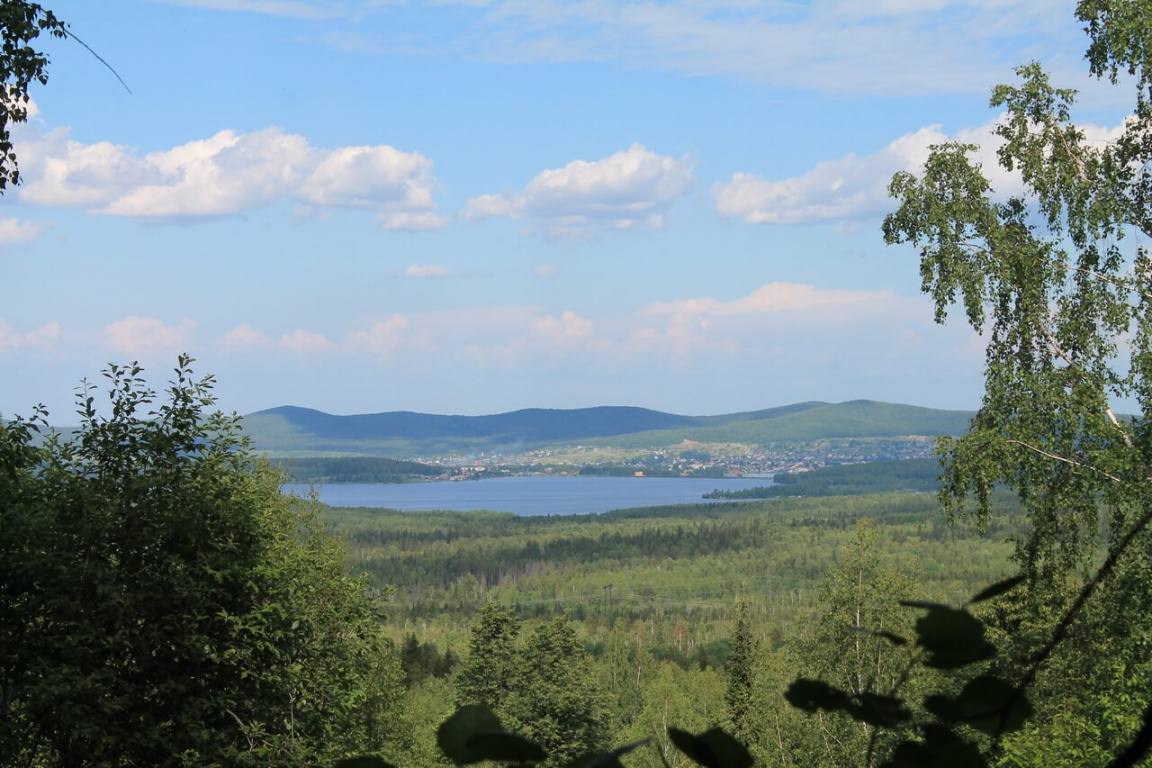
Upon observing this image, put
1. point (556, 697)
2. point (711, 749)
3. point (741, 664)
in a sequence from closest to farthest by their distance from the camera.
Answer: point (711, 749)
point (556, 697)
point (741, 664)

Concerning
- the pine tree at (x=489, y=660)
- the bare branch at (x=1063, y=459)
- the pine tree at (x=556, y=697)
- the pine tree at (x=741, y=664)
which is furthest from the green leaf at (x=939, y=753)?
the pine tree at (x=741, y=664)

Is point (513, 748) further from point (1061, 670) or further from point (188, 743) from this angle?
point (1061, 670)

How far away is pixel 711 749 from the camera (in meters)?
1.56

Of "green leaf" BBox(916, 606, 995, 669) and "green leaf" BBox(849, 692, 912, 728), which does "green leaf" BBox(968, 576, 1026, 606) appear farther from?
"green leaf" BBox(849, 692, 912, 728)

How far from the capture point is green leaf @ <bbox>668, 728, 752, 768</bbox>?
1551mm

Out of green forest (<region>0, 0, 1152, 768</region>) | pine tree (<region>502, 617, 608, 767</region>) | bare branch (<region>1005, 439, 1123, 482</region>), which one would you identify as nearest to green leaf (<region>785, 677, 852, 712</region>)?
green forest (<region>0, 0, 1152, 768</region>)

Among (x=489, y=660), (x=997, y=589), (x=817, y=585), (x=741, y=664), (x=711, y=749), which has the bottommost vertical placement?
(x=741, y=664)

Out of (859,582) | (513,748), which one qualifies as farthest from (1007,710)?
(859,582)

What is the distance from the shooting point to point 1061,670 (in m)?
17.7

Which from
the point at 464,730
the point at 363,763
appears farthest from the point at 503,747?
the point at 363,763

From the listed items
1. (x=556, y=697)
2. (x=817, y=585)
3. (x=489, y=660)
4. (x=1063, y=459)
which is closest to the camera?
(x=1063, y=459)

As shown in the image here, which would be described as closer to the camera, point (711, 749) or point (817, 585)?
point (711, 749)

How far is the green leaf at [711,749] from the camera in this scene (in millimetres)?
1551

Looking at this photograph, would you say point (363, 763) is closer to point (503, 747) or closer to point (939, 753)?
point (503, 747)
